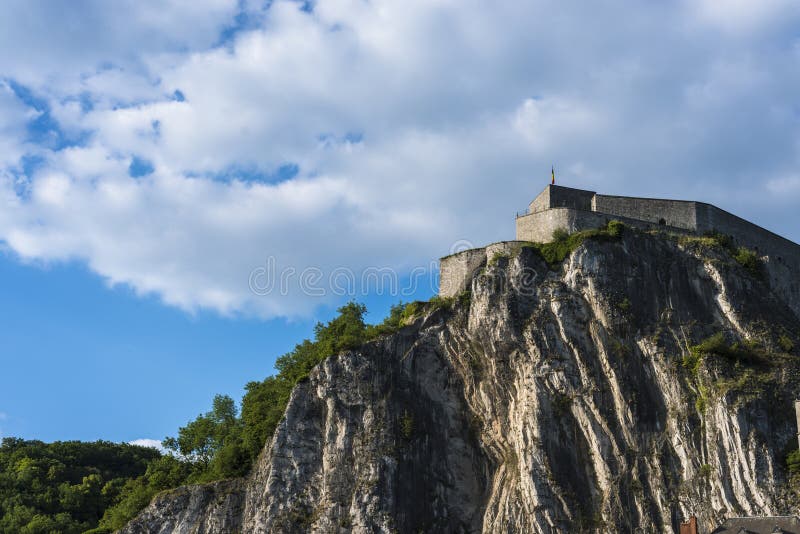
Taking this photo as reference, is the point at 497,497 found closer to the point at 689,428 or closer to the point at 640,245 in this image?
the point at 689,428

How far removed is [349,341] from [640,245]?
17952 millimetres

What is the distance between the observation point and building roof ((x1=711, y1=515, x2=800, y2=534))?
39.6 meters

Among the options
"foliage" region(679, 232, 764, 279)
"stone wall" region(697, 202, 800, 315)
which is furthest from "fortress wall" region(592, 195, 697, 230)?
"foliage" region(679, 232, 764, 279)

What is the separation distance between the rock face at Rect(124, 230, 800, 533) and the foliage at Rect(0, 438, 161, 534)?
1864 cm

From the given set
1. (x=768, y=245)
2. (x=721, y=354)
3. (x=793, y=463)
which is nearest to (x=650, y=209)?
(x=768, y=245)

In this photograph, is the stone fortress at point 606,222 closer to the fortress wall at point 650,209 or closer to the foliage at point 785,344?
the fortress wall at point 650,209

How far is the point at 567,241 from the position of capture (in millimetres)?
52906

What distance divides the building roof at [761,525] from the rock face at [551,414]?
1.47 m

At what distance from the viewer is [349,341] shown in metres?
52.5

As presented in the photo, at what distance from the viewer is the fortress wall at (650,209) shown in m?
56.8

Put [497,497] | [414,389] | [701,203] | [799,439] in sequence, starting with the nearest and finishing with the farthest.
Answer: [799,439] → [497,497] → [414,389] → [701,203]

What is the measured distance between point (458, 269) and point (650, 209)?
42.0 feet

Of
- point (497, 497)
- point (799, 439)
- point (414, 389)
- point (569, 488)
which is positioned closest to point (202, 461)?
point (414, 389)

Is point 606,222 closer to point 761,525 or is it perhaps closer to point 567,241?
point 567,241
